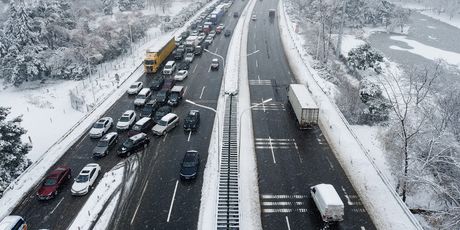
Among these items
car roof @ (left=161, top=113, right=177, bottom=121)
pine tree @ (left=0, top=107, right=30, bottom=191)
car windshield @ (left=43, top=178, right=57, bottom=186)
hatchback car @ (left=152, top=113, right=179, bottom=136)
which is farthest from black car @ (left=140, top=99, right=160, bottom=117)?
car windshield @ (left=43, top=178, right=57, bottom=186)

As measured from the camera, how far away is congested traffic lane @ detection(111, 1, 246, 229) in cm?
3281

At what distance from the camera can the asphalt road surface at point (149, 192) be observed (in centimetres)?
3281

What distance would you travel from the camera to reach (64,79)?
77312 millimetres

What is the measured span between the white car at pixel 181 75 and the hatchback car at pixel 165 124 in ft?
56.1

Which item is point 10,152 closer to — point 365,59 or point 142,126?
point 142,126

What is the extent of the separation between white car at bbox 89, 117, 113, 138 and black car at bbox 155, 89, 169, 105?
30.1 feet

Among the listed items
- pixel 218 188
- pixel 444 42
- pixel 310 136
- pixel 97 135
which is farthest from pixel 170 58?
pixel 444 42

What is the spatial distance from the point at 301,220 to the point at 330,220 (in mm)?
2579

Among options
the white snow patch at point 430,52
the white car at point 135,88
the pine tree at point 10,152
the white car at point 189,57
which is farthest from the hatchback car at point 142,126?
the white snow patch at point 430,52

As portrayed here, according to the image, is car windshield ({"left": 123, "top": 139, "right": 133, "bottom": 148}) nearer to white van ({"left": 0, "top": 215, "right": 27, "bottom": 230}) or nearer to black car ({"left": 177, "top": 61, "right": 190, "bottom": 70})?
white van ({"left": 0, "top": 215, "right": 27, "bottom": 230})

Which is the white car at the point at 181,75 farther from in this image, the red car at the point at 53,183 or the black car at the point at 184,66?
the red car at the point at 53,183

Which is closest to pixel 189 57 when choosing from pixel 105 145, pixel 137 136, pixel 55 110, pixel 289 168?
pixel 55 110

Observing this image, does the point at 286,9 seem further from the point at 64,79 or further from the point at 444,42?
the point at 64,79

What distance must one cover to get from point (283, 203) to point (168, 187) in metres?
11.8
